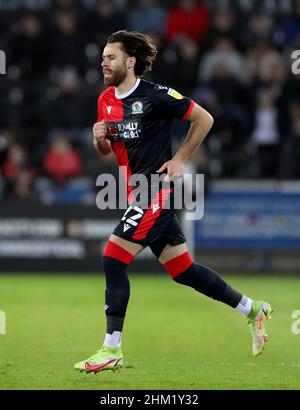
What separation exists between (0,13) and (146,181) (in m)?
13.0

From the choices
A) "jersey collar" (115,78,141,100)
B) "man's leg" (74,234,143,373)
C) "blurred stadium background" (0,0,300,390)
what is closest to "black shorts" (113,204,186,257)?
"man's leg" (74,234,143,373)

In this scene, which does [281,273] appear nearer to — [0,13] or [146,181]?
[0,13]

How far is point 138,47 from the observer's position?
8555mm

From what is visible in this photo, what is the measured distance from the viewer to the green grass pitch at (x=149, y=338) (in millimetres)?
7910

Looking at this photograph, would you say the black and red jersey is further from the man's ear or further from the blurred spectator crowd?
the blurred spectator crowd

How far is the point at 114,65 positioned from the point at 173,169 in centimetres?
94

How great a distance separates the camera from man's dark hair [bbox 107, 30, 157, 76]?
852cm

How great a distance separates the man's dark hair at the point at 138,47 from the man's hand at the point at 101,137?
0.59 meters

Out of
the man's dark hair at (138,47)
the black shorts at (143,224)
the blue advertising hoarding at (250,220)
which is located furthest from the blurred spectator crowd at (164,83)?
the black shorts at (143,224)

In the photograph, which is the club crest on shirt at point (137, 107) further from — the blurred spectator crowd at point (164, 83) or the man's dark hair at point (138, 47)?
the blurred spectator crowd at point (164, 83)

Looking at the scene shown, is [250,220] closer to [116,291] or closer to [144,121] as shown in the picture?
[144,121]

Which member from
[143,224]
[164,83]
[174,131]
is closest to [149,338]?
[143,224]

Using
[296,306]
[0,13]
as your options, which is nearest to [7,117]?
[0,13]
